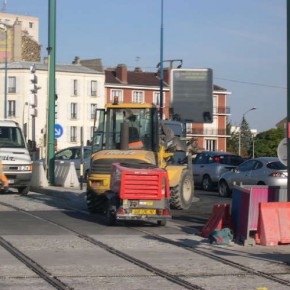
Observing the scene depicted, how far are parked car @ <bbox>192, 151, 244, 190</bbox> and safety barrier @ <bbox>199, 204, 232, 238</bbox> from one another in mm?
17384

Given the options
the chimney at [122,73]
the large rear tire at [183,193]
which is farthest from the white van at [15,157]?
the chimney at [122,73]

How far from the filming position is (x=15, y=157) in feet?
88.5

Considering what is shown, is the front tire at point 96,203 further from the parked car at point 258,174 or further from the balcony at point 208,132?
the balcony at point 208,132

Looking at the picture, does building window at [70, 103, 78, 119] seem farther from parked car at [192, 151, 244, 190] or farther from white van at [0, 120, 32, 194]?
white van at [0, 120, 32, 194]

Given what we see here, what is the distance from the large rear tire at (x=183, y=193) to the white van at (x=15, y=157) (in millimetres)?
6250

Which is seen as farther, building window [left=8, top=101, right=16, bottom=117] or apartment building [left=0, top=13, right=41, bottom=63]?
apartment building [left=0, top=13, right=41, bottom=63]

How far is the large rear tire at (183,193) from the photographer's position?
2238cm

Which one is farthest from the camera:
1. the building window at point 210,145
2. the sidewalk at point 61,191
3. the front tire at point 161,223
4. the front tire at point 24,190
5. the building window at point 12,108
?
the building window at point 210,145

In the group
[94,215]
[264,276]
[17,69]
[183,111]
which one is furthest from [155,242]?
[17,69]

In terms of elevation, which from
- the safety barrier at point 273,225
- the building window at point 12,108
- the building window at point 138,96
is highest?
the building window at point 138,96

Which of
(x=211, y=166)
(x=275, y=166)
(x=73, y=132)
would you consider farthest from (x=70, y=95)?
(x=275, y=166)

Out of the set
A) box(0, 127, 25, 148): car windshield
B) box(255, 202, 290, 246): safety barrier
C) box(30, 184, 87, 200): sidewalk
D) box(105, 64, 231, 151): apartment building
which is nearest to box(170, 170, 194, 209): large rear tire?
box(30, 184, 87, 200): sidewalk

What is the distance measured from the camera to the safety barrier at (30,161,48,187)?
29.3 m

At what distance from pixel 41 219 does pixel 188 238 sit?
14.8 ft
